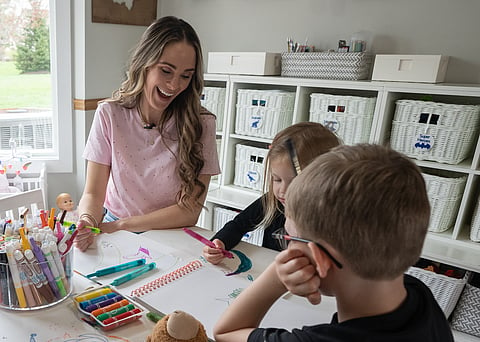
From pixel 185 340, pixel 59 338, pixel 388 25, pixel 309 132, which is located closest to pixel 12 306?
pixel 59 338

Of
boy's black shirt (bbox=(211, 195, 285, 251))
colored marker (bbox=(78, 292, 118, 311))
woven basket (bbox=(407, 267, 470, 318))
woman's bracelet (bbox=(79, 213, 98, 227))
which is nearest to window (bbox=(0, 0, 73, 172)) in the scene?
woman's bracelet (bbox=(79, 213, 98, 227))

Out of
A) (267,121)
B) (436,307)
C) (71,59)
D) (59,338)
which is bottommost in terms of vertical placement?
(59,338)

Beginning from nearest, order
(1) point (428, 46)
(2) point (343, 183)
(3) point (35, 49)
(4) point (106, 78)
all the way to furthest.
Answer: (2) point (343, 183)
(1) point (428, 46)
(3) point (35, 49)
(4) point (106, 78)

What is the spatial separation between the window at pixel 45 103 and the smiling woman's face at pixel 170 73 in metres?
1.33

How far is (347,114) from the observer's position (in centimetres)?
181

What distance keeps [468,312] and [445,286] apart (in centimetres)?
17

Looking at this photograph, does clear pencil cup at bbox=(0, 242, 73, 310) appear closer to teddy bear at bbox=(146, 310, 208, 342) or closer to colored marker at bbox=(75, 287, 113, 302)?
colored marker at bbox=(75, 287, 113, 302)

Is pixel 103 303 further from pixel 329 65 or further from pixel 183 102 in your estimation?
pixel 329 65

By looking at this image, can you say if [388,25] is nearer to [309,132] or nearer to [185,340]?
[309,132]

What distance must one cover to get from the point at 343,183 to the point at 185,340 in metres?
0.35

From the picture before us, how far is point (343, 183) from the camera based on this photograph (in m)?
0.49

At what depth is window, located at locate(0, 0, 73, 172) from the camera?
2160 mm

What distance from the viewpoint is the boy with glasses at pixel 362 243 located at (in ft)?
1.57

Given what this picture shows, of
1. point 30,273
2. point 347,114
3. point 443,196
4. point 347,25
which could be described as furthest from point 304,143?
point 347,25
